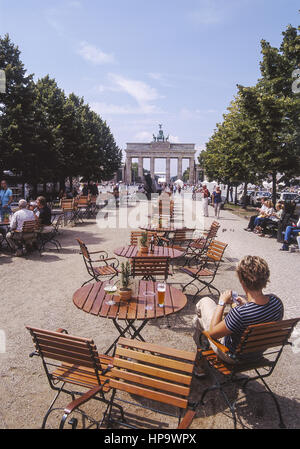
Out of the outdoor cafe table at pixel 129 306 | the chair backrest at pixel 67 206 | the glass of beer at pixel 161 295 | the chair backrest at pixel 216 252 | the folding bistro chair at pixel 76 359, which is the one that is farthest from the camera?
the chair backrest at pixel 67 206

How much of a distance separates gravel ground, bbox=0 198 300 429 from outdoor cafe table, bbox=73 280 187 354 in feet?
2.65

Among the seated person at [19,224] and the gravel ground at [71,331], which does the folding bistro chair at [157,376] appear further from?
the seated person at [19,224]

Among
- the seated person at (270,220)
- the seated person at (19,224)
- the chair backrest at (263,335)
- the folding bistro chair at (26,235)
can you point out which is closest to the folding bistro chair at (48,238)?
the folding bistro chair at (26,235)

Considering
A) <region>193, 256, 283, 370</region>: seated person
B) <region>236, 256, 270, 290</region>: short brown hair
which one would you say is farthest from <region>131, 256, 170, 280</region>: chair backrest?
<region>236, 256, 270, 290</region>: short brown hair

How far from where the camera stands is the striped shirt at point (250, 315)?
2969 mm

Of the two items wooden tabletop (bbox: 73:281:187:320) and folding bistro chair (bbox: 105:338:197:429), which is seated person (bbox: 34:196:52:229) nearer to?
wooden tabletop (bbox: 73:281:187:320)

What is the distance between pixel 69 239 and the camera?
12.3 metres

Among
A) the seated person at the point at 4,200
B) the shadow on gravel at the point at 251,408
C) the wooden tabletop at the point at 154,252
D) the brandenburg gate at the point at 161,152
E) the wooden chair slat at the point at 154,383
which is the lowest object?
the shadow on gravel at the point at 251,408

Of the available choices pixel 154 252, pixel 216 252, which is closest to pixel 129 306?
pixel 154 252

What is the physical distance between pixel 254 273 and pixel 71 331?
3098mm

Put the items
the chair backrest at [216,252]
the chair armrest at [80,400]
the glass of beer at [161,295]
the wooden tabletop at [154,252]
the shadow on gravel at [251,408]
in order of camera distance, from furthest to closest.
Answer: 1. the chair backrest at [216,252]
2. the wooden tabletop at [154,252]
3. the glass of beer at [161,295]
4. the shadow on gravel at [251,408]
5. the chair armrest at [80,400]

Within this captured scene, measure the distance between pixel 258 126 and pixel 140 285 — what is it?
1431 centimetres

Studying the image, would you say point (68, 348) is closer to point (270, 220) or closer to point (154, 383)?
point (154, 383)

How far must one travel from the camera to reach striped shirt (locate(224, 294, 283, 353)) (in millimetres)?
2969
